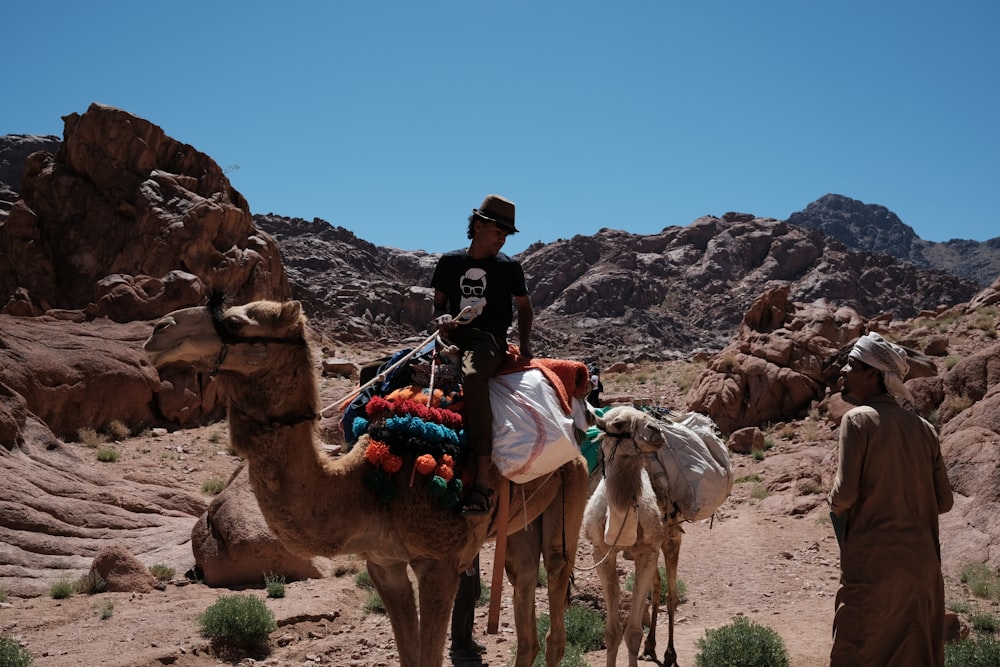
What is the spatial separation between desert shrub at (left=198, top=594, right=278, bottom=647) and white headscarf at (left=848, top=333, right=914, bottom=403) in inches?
261

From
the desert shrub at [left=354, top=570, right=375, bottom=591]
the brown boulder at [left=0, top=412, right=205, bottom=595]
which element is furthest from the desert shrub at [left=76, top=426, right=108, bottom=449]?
→ the desert shrub at [left=354, top=570, right=375, bottom=591]

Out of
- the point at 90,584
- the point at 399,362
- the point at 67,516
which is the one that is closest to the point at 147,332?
the point at 67,516

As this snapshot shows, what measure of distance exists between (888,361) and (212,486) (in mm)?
15564

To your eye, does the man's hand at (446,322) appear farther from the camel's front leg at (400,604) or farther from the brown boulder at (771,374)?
the brown boulder at (771,374)

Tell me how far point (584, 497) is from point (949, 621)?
4612 millimetres

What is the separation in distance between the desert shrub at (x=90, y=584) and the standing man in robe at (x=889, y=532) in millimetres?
9149

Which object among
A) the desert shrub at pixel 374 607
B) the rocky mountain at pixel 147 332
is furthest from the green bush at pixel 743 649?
the desert shrub at pixel 374 607

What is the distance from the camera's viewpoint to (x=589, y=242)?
132 metres

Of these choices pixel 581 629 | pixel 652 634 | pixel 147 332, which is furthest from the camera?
pixel 147 332

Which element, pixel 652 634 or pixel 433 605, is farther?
pixel 652 634

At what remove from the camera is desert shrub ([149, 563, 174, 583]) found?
34.9ft

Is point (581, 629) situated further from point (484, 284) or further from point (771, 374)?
point (771, 374)

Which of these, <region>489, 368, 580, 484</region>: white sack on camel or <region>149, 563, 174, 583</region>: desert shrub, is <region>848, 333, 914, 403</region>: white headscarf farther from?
<region>149, 563, 174, 583</region>: desert shrub

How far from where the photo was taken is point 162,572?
35.1ft
